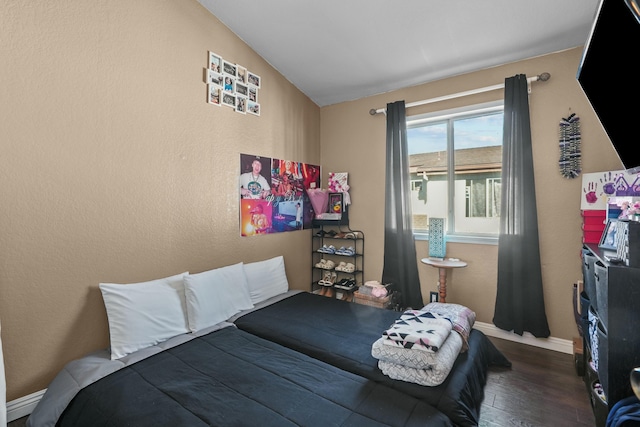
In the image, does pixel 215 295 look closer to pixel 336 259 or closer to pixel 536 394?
pixel 336 259

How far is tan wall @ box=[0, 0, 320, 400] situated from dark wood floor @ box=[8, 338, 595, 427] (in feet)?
2.11

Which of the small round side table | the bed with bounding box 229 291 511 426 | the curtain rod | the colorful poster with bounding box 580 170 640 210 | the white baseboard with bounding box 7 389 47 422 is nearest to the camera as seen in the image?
the bed with bounding box 229 291 511 426

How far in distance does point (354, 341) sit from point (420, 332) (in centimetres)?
50

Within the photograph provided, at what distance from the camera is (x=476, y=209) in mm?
3021

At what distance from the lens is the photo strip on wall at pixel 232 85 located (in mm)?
2594

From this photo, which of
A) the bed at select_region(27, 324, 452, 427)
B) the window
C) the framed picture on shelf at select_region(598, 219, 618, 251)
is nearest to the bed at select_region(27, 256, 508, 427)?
the bed at select_region(27, 324, 452, 427)

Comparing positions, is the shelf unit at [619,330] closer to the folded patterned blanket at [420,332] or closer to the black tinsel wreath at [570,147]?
the folded patterned blanket at [420,332]

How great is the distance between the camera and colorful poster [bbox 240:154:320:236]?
9.68 feet

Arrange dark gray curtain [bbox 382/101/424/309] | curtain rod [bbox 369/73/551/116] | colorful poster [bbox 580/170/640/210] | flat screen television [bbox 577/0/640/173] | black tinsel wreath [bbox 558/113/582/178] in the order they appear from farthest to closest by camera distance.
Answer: dark gray curtain [bbox 382/101/424/309]
curtain rod [bbox 369/73/551/116]
black tinsel wreath [bbox 558/113/582/178]
colorful poster [bbox 580/170/640/210]
flat screen television [bbox 577/0/640/173]

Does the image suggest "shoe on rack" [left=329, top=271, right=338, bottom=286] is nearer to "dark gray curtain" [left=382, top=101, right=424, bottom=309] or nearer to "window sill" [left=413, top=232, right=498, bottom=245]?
"dark gray curtain" [left=382, top=101, right=424, bottom=309]

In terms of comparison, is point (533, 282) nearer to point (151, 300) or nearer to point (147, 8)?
point (151, 300)

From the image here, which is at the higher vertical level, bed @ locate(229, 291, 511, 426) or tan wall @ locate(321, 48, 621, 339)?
tan wall @ locate(321, 48, 621, 339)

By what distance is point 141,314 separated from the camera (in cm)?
193

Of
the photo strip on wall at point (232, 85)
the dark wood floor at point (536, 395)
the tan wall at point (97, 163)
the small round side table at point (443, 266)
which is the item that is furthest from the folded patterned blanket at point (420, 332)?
the photo strip on wall at point (232, 85)
